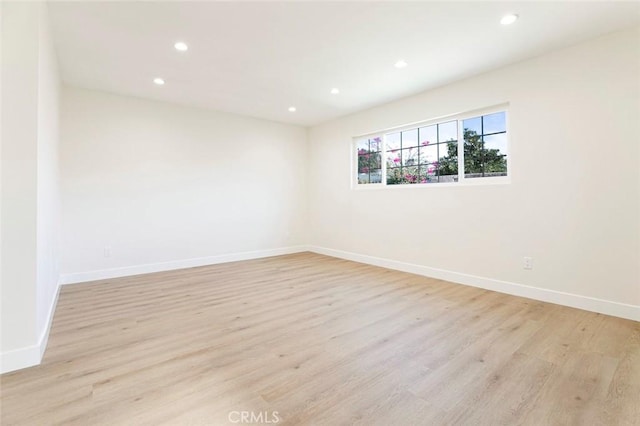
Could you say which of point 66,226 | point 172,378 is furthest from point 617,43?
point 66,226

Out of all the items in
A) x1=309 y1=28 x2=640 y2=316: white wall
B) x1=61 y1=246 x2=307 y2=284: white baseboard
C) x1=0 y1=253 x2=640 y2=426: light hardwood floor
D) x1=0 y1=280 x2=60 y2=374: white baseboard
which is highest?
x1=309 y1=28 x2=640 y2=316: white wall

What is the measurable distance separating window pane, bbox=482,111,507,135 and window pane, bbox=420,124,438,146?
66 centimetres

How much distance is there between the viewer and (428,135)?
14.1ft

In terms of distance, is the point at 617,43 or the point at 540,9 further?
the point at 617,43

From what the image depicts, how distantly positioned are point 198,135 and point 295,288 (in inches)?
123

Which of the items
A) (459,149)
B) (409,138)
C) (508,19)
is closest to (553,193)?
(459,149)

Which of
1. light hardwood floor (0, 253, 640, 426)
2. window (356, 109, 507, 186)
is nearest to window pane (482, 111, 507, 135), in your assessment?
window (356, 109, 507, 186)

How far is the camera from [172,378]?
1760mm

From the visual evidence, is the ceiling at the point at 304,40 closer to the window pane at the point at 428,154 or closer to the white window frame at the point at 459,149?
the white window frame at the point at 459,149

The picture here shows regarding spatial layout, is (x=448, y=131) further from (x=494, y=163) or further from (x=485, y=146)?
(x=494, y=163)

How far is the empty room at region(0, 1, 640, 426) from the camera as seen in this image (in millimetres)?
1713

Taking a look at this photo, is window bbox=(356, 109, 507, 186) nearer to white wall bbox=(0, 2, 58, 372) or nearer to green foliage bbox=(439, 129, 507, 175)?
green foliage bbox=(439, 129, 507, 175)

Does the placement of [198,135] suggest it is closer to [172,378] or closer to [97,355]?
[97,355]

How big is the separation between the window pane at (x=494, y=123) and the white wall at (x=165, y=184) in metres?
3.61
